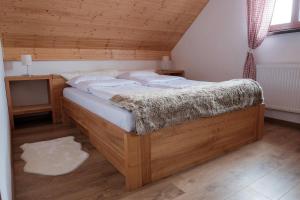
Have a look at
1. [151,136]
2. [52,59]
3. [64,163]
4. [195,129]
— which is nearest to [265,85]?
[195,129]

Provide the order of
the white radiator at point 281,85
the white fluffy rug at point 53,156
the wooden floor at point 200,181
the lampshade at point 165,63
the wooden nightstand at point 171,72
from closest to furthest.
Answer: the wooden floor at point 200,181 → the white fluffy rug at point 53,156 → the white radiator at point 281,85 → the wooden nightstand at point 171,72 → the lampshade at point 165,63

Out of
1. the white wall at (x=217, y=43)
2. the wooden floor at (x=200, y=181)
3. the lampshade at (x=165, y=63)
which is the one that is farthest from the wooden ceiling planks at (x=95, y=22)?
the wooden floor at (x=200, y=181)

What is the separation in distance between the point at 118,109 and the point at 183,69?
2856 mm

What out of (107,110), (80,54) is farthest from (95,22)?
(107,110)

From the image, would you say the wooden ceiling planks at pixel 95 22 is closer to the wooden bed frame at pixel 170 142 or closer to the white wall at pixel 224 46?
the white wall at pixel 224 46

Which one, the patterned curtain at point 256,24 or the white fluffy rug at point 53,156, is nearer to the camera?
the white fluffy rug at point 53,156

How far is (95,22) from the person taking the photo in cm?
308

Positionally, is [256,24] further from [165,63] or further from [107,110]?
[107,110]

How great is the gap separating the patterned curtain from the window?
0.44ft

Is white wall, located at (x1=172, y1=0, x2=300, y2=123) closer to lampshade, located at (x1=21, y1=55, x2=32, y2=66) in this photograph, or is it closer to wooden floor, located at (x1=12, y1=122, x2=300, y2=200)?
wooden floor, located at (x1=12, y1=122, x2=300, y2=200)

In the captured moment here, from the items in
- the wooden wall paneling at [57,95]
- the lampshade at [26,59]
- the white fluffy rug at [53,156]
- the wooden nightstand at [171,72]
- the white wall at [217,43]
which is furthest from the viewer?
the wooden nightstand at [171,72]

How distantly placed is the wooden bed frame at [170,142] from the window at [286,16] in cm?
115

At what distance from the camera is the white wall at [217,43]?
3141mm

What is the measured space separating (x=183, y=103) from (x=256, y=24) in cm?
192
